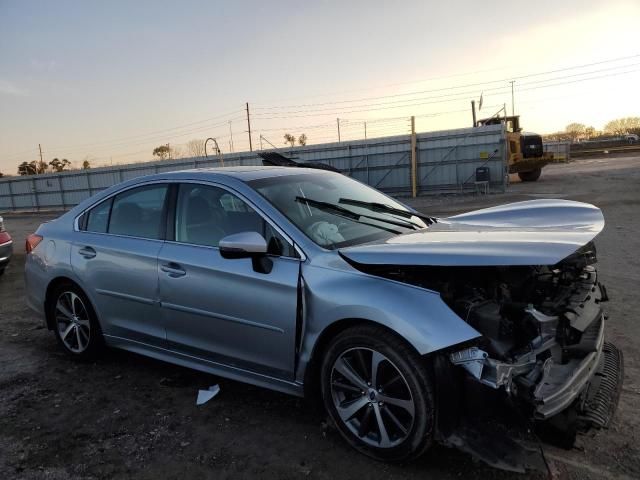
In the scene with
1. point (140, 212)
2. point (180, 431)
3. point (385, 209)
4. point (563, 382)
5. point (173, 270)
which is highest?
point (140, 212)

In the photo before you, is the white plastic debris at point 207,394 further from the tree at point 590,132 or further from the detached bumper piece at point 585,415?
the tree at point 590,132

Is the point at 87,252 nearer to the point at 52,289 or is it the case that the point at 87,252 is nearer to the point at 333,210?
the point at 52,289

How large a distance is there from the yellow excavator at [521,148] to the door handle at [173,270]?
24187 mm

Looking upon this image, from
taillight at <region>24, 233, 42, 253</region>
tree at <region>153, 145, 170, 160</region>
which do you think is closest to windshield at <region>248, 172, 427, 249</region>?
taillight at <region>24, 233, 42, 253</region>

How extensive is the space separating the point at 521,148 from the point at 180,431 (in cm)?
2575

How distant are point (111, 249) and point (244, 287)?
1481 mm

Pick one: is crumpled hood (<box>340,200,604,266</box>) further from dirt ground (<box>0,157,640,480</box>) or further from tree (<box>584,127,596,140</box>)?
tree (<box>584,127,596,140</box>)

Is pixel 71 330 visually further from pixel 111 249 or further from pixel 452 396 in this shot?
pixel 452 396

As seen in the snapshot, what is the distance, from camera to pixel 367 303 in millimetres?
2715

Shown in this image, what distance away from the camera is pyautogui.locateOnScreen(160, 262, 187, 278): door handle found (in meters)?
3.54

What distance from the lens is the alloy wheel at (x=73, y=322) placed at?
14.3ft

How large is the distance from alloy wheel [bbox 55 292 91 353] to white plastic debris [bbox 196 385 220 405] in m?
1.26

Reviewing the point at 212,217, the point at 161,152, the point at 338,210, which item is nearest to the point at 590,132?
the point at 161,152

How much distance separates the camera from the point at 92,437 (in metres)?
3.25
